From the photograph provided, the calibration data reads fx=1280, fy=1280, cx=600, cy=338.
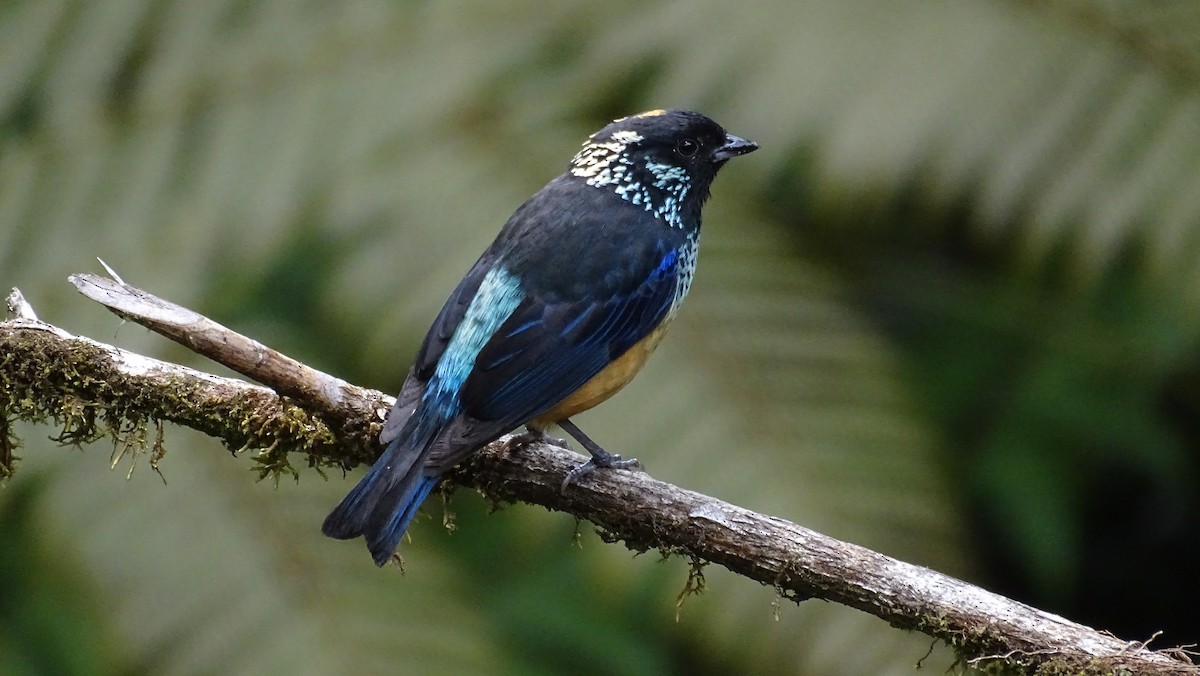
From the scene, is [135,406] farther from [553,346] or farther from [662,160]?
[662,160]

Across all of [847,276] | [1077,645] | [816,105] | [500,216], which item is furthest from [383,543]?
[847,276]

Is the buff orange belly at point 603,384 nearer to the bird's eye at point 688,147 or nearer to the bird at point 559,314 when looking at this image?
the bird at point 559,314

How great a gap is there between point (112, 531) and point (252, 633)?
612mm

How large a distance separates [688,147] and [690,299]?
0.77 m

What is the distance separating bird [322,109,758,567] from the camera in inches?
118

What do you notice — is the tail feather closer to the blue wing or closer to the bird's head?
the blue wing

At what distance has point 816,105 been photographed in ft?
15.4

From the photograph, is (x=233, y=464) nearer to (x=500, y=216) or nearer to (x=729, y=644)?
(x=500, y=216)

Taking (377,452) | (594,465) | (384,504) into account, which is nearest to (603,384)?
(594,465)

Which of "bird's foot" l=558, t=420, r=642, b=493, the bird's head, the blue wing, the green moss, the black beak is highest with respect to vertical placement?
the black beak

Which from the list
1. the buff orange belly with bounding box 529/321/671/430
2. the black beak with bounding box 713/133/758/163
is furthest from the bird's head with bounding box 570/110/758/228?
the buff orange belly with bounding box 529/321/671/430

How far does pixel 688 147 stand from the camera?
4156 mm

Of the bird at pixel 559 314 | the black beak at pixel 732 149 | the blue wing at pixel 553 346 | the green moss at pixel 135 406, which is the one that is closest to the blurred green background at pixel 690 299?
Result: the black beak at pixel 732 149

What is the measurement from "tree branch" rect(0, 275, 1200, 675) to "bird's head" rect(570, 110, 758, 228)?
1.07 m
